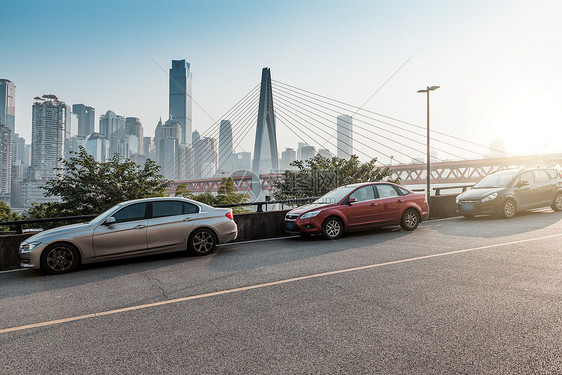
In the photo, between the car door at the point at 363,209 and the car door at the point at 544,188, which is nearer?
the car door at the point at 363,209

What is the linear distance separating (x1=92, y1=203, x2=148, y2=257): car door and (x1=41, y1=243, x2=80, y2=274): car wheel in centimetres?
38

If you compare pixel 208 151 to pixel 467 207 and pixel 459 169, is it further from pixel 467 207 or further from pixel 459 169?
pixel 467 207

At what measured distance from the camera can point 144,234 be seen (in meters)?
7.31

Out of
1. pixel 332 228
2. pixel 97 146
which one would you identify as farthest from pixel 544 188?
pixel 97 146

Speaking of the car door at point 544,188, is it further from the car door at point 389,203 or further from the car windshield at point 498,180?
the car door at point 389,203

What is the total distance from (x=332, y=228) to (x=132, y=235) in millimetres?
4633

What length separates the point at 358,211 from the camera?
9.43m

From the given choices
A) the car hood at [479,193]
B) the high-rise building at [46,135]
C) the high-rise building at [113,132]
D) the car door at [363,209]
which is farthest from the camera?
the high-rise building at [113,132]

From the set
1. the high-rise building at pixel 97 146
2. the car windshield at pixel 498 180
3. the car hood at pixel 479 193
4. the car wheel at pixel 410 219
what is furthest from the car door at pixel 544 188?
the high-rise building at pixel 97 146

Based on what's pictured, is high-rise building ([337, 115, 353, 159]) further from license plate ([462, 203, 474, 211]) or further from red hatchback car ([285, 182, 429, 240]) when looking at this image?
red hatchback car ([285, 182, 429, 240])

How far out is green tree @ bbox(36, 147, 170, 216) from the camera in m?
19.5

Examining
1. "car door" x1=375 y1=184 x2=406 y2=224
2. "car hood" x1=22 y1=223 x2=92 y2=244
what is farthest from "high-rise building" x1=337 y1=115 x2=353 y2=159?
"car hood" x1=22 y1=223 x2=92 y2=244

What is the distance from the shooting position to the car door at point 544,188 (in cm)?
1205

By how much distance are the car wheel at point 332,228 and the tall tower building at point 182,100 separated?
10835cm
